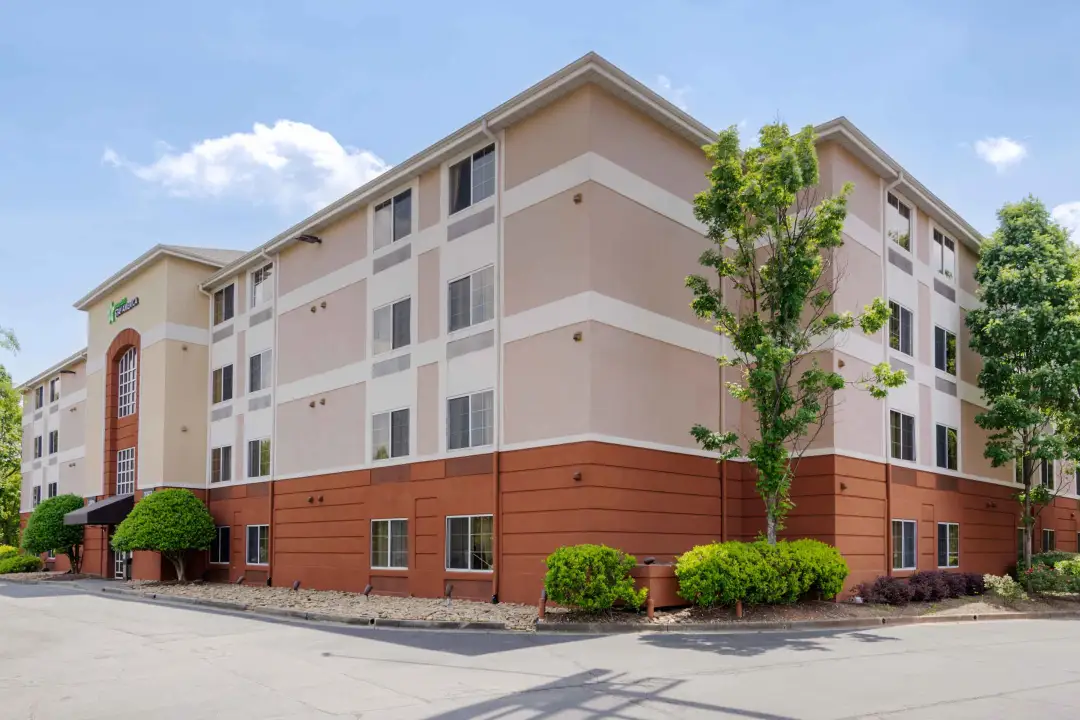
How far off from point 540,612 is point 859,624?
607cm

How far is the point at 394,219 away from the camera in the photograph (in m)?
25.4

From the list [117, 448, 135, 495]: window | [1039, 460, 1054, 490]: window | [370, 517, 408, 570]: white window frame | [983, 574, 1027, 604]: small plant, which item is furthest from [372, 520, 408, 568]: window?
[1039, 460, 1054, 490]: window

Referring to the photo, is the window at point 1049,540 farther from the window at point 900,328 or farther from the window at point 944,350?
the window at point 900,328

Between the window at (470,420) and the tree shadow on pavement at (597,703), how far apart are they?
10439 mm

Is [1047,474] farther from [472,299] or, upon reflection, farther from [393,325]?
[393,325]

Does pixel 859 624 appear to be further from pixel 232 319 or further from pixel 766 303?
pixel 232 319

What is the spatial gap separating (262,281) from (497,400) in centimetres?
1398

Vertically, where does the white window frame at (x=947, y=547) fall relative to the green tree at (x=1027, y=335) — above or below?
below

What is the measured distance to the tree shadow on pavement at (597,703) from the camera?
9.33 meters

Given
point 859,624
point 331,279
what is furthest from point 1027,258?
point 331,279

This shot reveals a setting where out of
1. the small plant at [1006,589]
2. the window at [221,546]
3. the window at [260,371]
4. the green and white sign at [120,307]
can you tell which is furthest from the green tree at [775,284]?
the green and white sign at [120,307]

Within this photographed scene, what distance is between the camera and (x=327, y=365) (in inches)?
1077

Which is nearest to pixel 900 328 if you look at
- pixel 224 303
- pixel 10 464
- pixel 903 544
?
pixel 903 544

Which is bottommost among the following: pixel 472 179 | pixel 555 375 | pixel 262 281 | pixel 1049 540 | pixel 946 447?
pixel 1049 540
